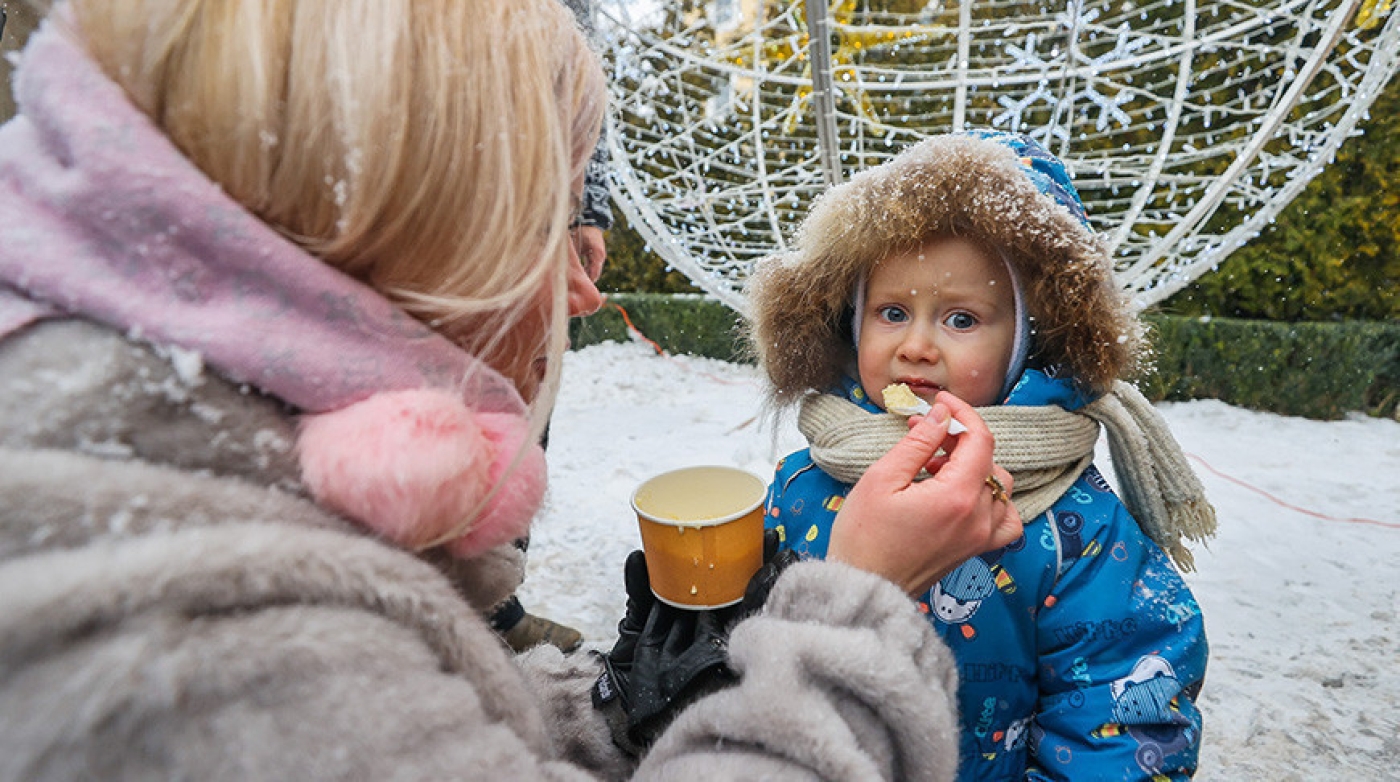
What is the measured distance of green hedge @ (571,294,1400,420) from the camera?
18.0 feet

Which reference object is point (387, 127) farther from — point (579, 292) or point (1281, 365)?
point (1281, 365)

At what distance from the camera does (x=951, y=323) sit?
159cm

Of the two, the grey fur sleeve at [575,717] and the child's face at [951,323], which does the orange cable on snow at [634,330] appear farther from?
the grey fur sleeve at [575,717]

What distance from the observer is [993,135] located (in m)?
1.69

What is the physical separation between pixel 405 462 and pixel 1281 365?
23.2ft

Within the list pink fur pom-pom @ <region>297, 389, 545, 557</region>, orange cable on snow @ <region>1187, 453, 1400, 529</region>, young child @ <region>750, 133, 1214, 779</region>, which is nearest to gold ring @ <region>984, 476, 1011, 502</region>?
young child @ <region>750, 133, 1214, 779</region>

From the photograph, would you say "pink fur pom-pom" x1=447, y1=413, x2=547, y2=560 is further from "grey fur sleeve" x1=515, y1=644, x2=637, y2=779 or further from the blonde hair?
"grey fur sleeve" x1=515, y1=644, x2=637, y2=779

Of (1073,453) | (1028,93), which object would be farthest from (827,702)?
(1028,93)

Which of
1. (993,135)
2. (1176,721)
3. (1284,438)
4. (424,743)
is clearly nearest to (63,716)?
(424,743)

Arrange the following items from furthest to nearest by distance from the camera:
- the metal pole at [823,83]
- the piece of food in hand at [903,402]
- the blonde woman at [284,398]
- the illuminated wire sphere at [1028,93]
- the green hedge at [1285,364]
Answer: the green hedge at [1285,364] → the illuminated wire sphere at [1028,93] → the metal pole at [823,83] → the piece of food in hand at [903,402] → the blonde woman at [284,398]

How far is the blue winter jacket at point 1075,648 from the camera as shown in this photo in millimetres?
1300

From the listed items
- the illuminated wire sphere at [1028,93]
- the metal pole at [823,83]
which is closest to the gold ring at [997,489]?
the illuminated wire sphere at [1028,93]

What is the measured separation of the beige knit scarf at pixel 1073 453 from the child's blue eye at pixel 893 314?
233 millimetres

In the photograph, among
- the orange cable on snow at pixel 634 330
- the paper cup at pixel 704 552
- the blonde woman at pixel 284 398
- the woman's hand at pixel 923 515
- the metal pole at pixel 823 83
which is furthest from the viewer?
the orange cable on snow at pixel 634 330
